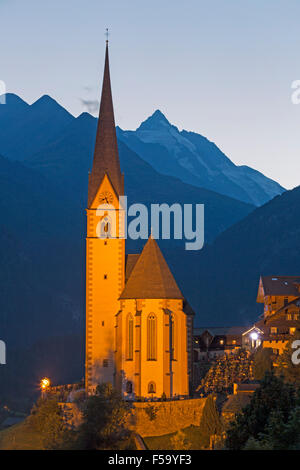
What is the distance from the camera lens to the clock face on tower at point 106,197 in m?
80.1

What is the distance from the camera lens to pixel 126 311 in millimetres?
77500

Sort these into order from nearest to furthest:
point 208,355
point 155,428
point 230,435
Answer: point 230,435 < point 155,428 < point 208,355

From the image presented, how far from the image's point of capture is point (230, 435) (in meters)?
50.9

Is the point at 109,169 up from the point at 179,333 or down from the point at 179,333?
up

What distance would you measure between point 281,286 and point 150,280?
19063mm

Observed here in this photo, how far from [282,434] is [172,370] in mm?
30962

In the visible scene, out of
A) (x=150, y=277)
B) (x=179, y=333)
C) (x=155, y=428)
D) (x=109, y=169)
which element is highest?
(x=109, y=169)

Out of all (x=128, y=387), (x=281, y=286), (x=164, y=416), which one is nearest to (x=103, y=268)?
(x=128, y=387)

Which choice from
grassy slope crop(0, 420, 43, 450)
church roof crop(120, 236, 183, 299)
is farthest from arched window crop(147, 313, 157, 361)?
grassy slope crop(0, 420, 43, 450)

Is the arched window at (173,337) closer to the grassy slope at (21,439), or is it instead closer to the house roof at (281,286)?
the house roof at (281,286)
